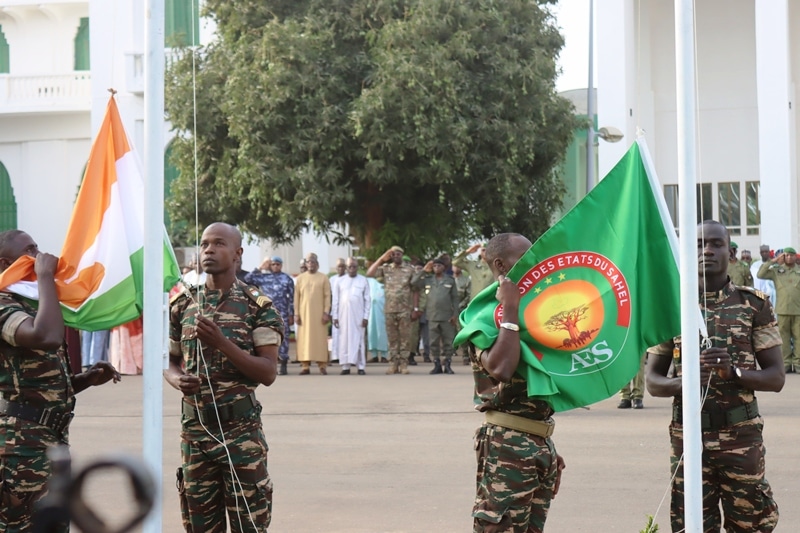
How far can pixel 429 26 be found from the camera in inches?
839

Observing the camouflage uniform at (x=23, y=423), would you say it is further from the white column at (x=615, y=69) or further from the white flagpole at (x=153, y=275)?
the white column at (x=615, y=69)

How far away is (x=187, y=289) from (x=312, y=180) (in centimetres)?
1624

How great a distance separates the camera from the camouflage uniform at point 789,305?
17.6 meters

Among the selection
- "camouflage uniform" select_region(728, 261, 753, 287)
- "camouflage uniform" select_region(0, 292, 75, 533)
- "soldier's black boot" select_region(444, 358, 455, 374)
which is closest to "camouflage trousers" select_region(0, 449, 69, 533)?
"camouflage uniform" select_region(0, 292, 75, 533)

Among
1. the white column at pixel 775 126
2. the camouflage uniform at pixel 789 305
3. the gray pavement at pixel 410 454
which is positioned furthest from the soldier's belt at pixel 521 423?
the white column at pixel 775 126

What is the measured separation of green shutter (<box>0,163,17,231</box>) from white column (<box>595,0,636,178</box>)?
51.7ft

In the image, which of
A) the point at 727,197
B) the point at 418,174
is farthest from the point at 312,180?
the point at 727,197

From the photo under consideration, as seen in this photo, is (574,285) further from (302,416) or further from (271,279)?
(271,279)

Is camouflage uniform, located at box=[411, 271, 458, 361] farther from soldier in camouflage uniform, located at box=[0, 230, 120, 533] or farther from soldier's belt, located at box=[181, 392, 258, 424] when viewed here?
soldier in camouflage uniform, located at box=[0, 230, 120, 533]

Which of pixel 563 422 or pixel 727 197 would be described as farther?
pixel 727 197

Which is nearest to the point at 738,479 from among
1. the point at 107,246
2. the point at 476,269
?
the point at 107,246

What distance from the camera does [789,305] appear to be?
17688 millimetres

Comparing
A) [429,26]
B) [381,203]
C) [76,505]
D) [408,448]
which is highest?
[429,26]

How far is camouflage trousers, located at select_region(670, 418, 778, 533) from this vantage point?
4.96 meters
